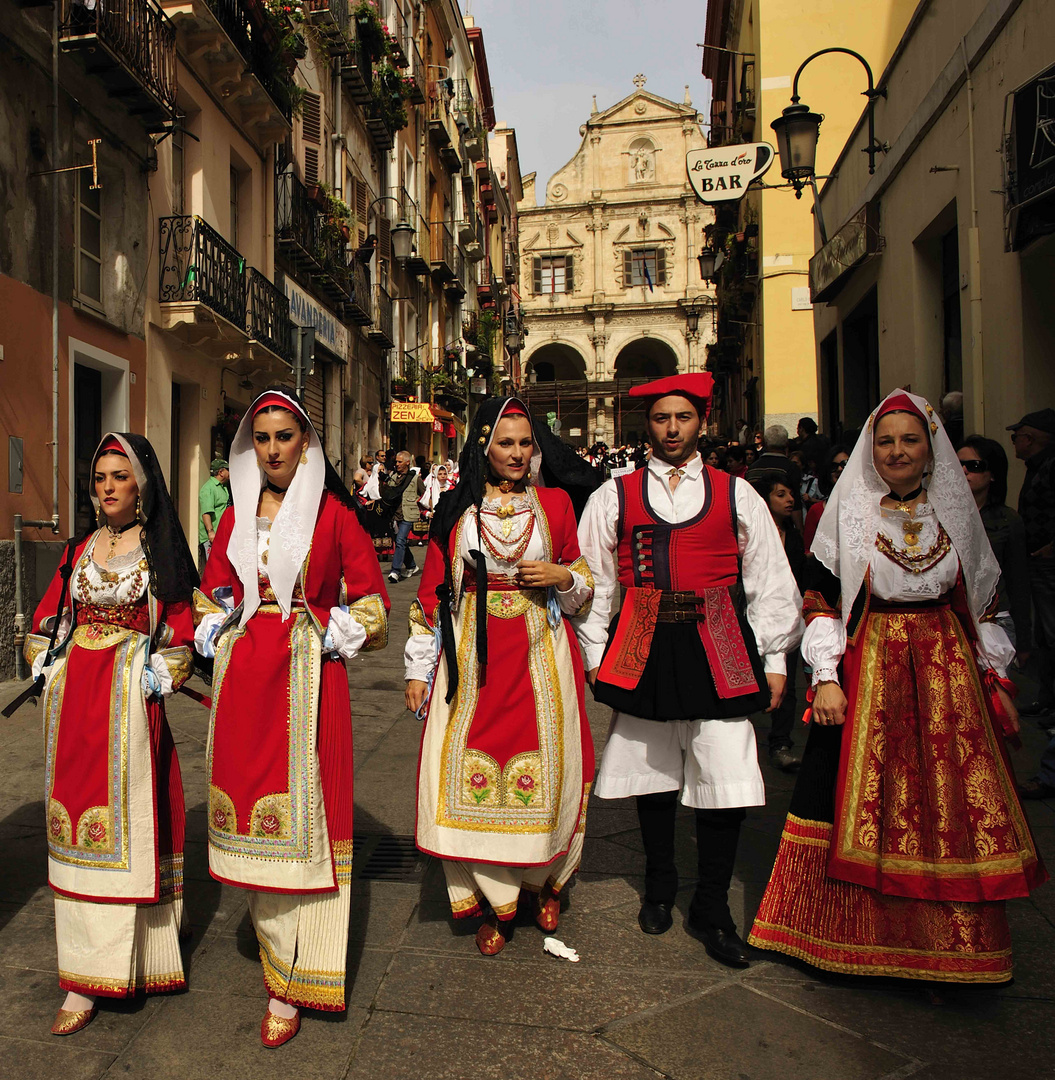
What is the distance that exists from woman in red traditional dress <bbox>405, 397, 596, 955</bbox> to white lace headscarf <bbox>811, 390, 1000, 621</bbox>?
0.89 metres

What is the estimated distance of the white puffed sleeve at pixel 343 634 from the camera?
2971 millimetres

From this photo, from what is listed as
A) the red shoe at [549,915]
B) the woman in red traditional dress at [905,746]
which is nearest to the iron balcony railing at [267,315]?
the red shoe at [549,915]

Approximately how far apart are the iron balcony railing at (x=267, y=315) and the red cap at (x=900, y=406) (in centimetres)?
1097

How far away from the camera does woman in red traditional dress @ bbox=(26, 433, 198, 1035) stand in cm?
291

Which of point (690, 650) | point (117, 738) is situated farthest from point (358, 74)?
point (117, 738)

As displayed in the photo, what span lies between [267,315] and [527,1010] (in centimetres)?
1266

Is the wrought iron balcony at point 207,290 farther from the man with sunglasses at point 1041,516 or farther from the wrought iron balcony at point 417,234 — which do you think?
the wrought iron balcony at point 417,234

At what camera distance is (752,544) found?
3402 millimetres

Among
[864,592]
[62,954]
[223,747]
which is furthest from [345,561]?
[864,592]

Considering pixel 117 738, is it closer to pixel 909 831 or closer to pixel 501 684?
pixel 501 684

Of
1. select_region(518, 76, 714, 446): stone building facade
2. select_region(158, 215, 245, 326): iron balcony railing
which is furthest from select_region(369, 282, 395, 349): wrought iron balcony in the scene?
select_region(518, 76, 714, 446): stone building facade

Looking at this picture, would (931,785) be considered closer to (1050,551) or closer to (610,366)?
(1050,551)

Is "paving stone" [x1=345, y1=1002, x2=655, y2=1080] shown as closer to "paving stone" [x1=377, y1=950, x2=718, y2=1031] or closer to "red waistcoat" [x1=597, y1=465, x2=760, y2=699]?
"paving stone" [x1=377, y1=950, x2=718, y2=1031]

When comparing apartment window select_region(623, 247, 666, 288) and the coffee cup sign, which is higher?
apartment window select_region(623, 247, 666, 288)
